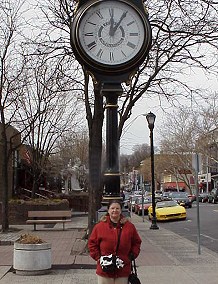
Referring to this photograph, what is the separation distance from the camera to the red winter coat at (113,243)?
510 centimetres

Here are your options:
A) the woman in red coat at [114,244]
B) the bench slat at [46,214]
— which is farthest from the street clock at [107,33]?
the bench slat at [46,214]

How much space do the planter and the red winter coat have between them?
16.5 feet

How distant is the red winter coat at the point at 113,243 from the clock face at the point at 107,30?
5.41 ft

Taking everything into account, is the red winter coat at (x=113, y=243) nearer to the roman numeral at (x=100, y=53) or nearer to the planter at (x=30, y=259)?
the roman numeral at (x=100, y=53)

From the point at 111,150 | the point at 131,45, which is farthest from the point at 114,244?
the point at 131,45

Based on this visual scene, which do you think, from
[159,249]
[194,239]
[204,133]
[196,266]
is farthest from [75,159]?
[196,266]

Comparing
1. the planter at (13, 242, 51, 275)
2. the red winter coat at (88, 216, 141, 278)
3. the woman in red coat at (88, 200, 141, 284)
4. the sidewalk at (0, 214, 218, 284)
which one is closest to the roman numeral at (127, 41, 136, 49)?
the woman in red coat at (88, 200, 141, 284)

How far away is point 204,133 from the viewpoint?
61531 mm

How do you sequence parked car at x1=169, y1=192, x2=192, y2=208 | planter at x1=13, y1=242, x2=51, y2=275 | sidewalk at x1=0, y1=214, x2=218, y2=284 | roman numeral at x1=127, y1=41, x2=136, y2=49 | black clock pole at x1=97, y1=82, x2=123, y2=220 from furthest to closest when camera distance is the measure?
parked car at x1=169, y1=192, x2=192, y2=208
planter at x1=13, y1=242, x2=51, y2=275
sidewalk at x1=0, y1=214, x2=218, y2=284
roman numeral at x1=127, y1=41, x2=136, y2=49
black clock pole at x1=97, y1=82, x2=123, y2=220

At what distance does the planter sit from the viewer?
32.6 ft

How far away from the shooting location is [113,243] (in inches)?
201

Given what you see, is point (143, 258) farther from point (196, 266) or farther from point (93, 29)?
point (93, 29)

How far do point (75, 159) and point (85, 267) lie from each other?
4109cm

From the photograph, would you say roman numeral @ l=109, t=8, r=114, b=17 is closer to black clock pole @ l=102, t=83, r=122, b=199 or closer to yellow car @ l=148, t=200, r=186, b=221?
black clock pole @ l=102, t=83, r=122, b=199
